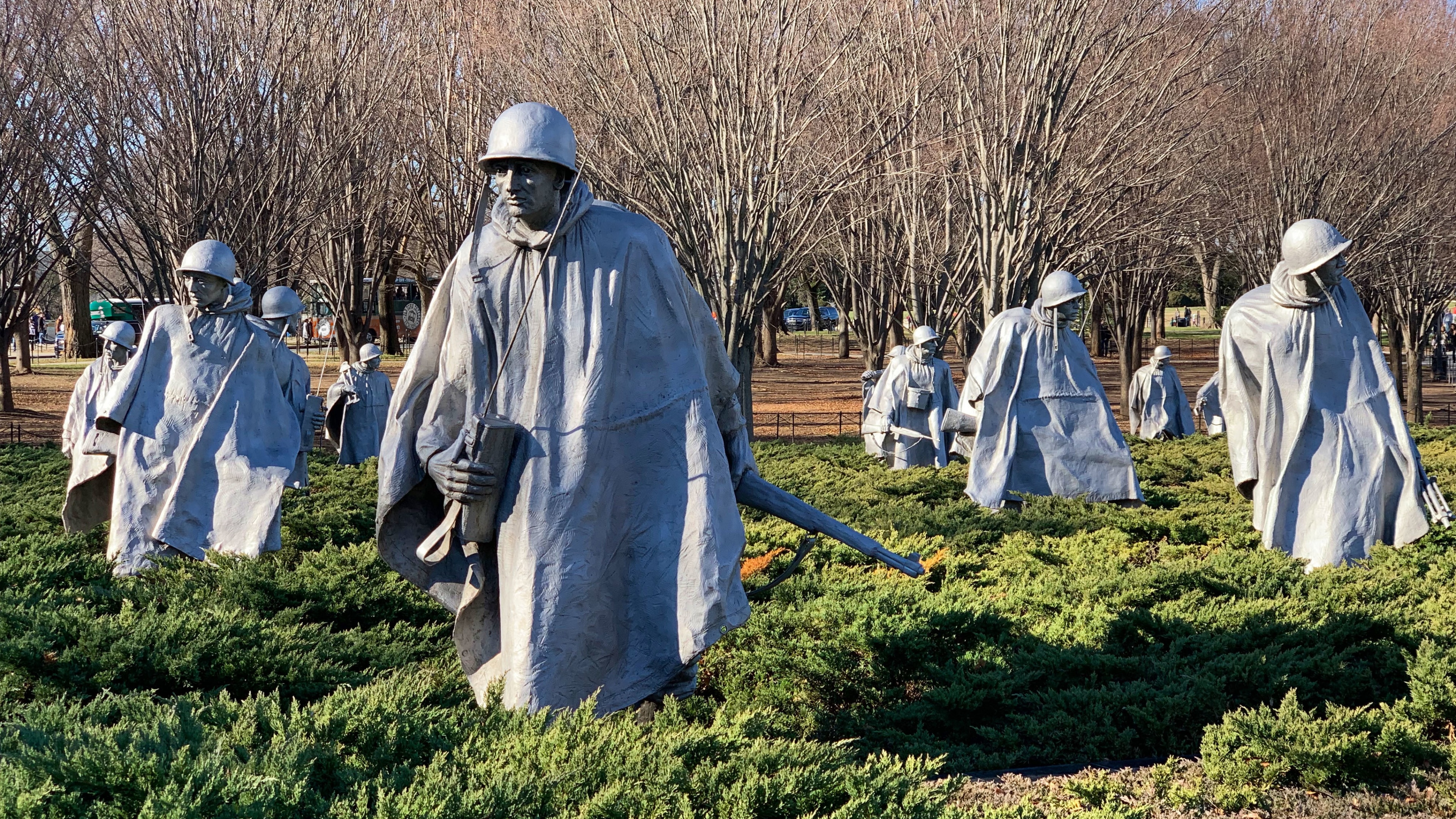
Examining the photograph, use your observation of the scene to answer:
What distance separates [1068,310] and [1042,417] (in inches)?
35.3

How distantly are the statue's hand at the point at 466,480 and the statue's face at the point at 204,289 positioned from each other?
5.64 metres

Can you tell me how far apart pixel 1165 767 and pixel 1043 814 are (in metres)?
1.20

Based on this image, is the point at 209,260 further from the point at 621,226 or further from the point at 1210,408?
the point at 1210,408

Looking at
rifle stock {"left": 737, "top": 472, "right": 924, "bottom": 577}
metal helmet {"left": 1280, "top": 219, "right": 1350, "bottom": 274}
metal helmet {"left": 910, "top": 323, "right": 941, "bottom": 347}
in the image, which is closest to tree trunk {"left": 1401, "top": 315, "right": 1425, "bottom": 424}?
metal helmet {"left": 910, "top": 323, "right": 941, "bottom": 347}

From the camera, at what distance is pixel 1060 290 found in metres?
12.6

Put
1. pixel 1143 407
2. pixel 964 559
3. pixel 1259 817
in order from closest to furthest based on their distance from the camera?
1. pixel 1259 817
2. pixel 964 559
3. pixel 1143 407

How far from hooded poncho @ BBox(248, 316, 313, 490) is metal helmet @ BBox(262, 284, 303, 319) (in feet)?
1.44

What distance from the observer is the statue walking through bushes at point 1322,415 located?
866cm

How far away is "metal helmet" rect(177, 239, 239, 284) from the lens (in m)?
9.69

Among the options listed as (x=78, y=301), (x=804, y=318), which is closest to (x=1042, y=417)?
(x=78, y=301)

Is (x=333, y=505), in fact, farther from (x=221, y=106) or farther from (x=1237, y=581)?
(x=221, y=106)

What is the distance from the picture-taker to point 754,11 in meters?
16.9

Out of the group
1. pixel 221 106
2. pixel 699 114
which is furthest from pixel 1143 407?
pixel 221 106

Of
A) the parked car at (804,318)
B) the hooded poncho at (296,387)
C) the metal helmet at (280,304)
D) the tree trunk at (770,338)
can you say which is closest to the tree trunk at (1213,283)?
the tree trunk at (770,338)
